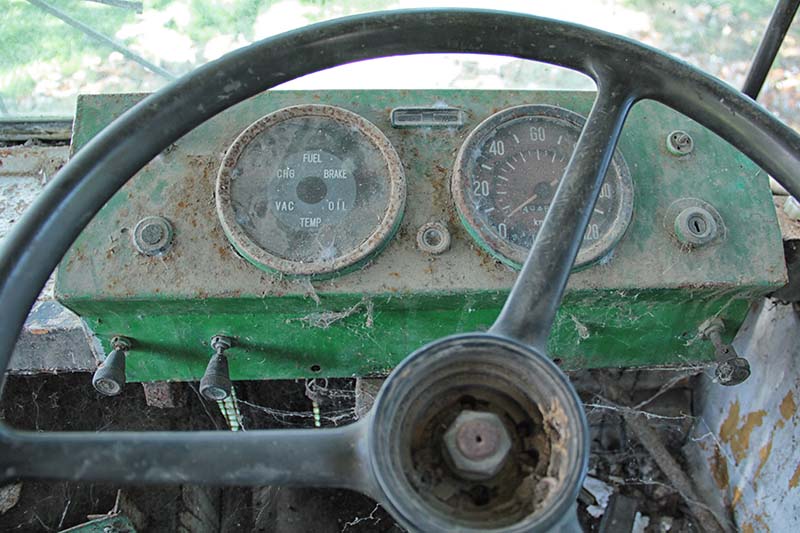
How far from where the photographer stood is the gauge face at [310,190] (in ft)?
4.91

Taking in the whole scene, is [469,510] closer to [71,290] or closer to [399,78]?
[71,290]

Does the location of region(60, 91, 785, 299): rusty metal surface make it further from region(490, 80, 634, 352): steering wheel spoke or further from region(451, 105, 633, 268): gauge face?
region(490, 80, 634, 352): steering wheel spoke

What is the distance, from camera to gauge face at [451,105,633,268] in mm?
1533

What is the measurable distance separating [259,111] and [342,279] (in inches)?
17.4

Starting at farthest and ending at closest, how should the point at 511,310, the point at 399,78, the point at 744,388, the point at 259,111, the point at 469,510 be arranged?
the point at 399,78
the point at 744,388
the point at 259,111
the point at 511,310
the point at 469,510

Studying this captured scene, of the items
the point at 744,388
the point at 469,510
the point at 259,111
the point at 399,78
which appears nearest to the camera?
the point at 469,510

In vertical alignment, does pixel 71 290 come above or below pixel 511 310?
above

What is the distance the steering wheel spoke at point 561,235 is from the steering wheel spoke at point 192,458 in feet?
0.85

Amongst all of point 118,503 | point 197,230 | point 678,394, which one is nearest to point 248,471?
point 197,230

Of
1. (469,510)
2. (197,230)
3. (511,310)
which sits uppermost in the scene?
(197,230)

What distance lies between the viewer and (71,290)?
1.49 metres

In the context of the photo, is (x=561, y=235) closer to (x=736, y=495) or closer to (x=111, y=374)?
(x=111, y=374)

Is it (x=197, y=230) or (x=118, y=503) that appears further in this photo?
(x=118, y=503)

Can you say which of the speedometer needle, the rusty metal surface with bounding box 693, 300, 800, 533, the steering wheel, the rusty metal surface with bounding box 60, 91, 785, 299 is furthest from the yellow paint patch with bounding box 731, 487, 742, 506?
the steering wheel
